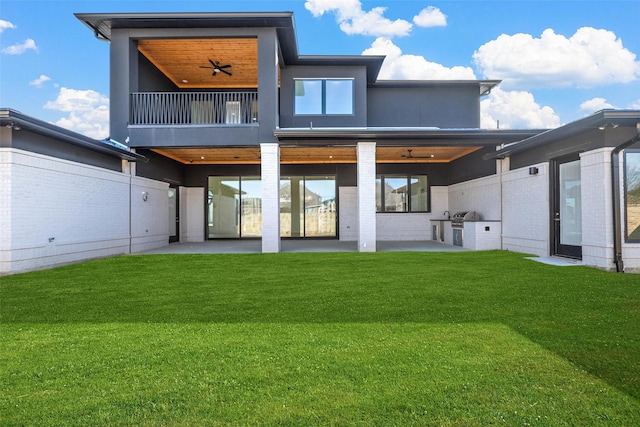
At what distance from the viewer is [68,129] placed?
8.23 meters

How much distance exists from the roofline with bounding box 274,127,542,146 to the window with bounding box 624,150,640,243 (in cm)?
348

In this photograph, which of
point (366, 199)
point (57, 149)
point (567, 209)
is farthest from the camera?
point (366, 199)

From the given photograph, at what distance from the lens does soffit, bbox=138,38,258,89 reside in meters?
11.7

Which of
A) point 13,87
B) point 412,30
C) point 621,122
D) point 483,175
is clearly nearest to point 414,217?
point 483,175

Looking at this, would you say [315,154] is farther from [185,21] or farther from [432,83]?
[432,83]

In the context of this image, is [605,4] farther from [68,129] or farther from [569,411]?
[68,129]

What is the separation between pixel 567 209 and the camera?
28.6 feet

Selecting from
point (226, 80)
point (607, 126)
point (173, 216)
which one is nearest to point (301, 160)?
point (226, 80)

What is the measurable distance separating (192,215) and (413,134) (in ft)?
32.6

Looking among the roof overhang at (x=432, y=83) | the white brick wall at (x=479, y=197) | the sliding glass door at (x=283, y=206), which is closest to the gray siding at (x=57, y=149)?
the sliding glass door at (x=283, y=206)

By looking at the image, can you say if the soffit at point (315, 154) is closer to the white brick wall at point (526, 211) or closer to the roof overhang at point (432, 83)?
the white brick wall at point (526, 211)

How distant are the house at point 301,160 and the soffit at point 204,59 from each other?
0.07 metres

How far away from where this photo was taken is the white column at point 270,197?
10.8 metres

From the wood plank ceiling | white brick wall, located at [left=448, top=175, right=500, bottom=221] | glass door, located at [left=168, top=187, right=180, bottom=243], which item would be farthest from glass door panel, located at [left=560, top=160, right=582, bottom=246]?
glass door, located at [left=168, top=187, right=180, bottom=243]
